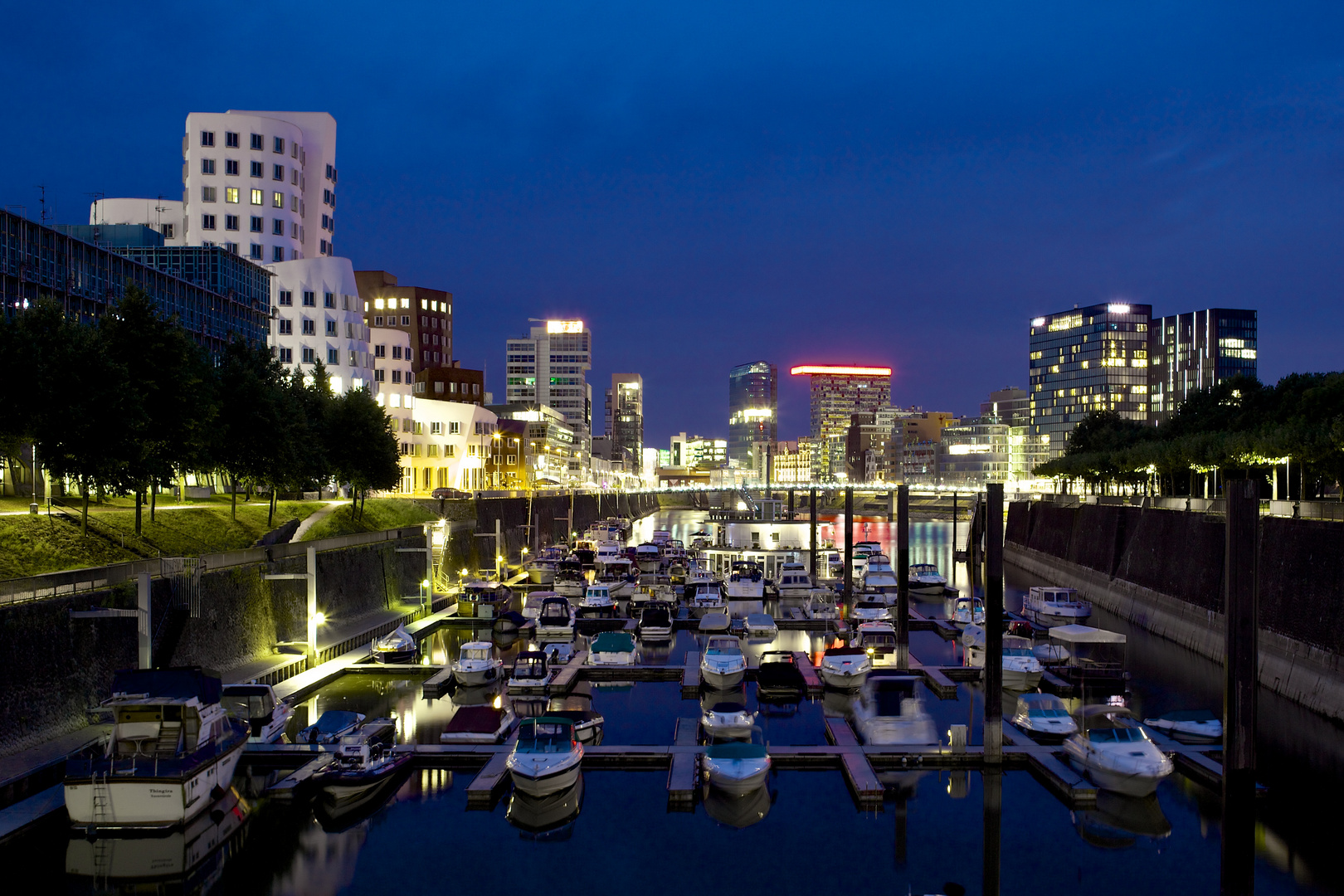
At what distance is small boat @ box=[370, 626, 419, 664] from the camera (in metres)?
43.5

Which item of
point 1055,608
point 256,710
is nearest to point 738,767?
point 256,710

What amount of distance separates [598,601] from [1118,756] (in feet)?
115

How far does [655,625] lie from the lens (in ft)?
174

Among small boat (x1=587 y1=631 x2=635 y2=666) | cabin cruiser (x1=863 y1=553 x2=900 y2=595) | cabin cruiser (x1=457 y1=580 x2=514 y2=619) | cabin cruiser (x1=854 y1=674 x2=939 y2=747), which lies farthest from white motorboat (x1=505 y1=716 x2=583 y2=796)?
cabin cruiser (x1=863 y1=553 x2=900 y2=595)

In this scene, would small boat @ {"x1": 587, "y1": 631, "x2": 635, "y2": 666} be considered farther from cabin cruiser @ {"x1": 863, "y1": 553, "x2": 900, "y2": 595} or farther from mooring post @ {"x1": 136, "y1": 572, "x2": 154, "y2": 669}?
cabin cruiser @ {"x1": 863, "y1": 553, "x2": 900, "y2": 595}

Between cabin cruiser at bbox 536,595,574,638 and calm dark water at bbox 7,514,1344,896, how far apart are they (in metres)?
21.2

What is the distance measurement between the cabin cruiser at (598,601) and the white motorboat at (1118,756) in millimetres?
32471

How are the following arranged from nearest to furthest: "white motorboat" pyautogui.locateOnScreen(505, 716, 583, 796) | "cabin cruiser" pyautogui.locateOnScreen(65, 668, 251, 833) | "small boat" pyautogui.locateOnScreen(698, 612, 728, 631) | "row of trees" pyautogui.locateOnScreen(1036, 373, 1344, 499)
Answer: "cabin cruiser" pyautogui.locateOnScreen(65, 668, 251, 833) < "white motorboat" pyautogui.locateOnScreen(505, 716, 583, 796) < "row of trees" pyautogui.locateOnScreen(1036, 373, 1344, 499) < "small boat" pyautogui.locateOnScreen(698, 612, 728, 631)

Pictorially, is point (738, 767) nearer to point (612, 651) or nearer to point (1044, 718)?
point (1044, 718)

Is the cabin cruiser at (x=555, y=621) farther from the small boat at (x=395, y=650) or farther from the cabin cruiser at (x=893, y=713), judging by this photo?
the cabin cruiser at (x=893, y=713)

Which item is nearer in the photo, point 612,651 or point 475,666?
point 475,666

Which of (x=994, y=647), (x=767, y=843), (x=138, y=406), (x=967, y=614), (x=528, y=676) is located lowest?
(x=767, y=843)

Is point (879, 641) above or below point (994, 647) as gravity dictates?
below

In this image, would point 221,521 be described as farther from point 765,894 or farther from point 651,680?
point 765,894
